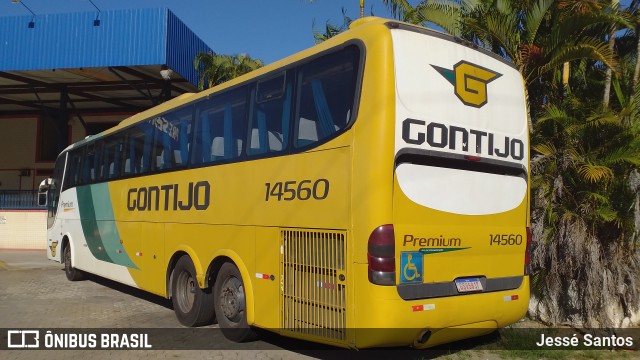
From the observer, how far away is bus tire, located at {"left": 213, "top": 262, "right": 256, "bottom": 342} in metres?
6.44

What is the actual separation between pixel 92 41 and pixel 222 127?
14502 millimetres

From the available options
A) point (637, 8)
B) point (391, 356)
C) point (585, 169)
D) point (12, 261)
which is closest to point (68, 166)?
point (12, 261)

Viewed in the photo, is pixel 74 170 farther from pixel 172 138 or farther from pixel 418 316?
pixel 418 316

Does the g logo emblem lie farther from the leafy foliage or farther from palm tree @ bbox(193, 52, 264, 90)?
palm tree @ bbox(193, 52, 264, 90)

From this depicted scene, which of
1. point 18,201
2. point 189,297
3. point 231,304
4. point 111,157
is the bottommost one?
point 189,297

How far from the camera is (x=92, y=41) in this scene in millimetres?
19109

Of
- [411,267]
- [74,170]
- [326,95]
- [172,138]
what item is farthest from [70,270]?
[411,267]

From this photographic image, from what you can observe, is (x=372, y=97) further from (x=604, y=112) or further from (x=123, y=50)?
(x=123, y=50)

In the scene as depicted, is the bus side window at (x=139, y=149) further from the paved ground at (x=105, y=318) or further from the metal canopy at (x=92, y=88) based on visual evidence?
the metal canopy at (x=92, y=88)

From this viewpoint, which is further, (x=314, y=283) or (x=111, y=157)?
(x=111, y=157)

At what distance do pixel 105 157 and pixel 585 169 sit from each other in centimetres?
876

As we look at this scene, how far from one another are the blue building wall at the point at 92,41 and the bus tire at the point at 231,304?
536 inches

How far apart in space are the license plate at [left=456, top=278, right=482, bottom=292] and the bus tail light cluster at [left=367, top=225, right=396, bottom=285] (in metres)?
0.95

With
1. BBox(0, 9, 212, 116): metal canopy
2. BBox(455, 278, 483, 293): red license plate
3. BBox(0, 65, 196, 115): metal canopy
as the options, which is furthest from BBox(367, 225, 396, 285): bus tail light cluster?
BBox(0, 65, 196, 115): metal canopy
